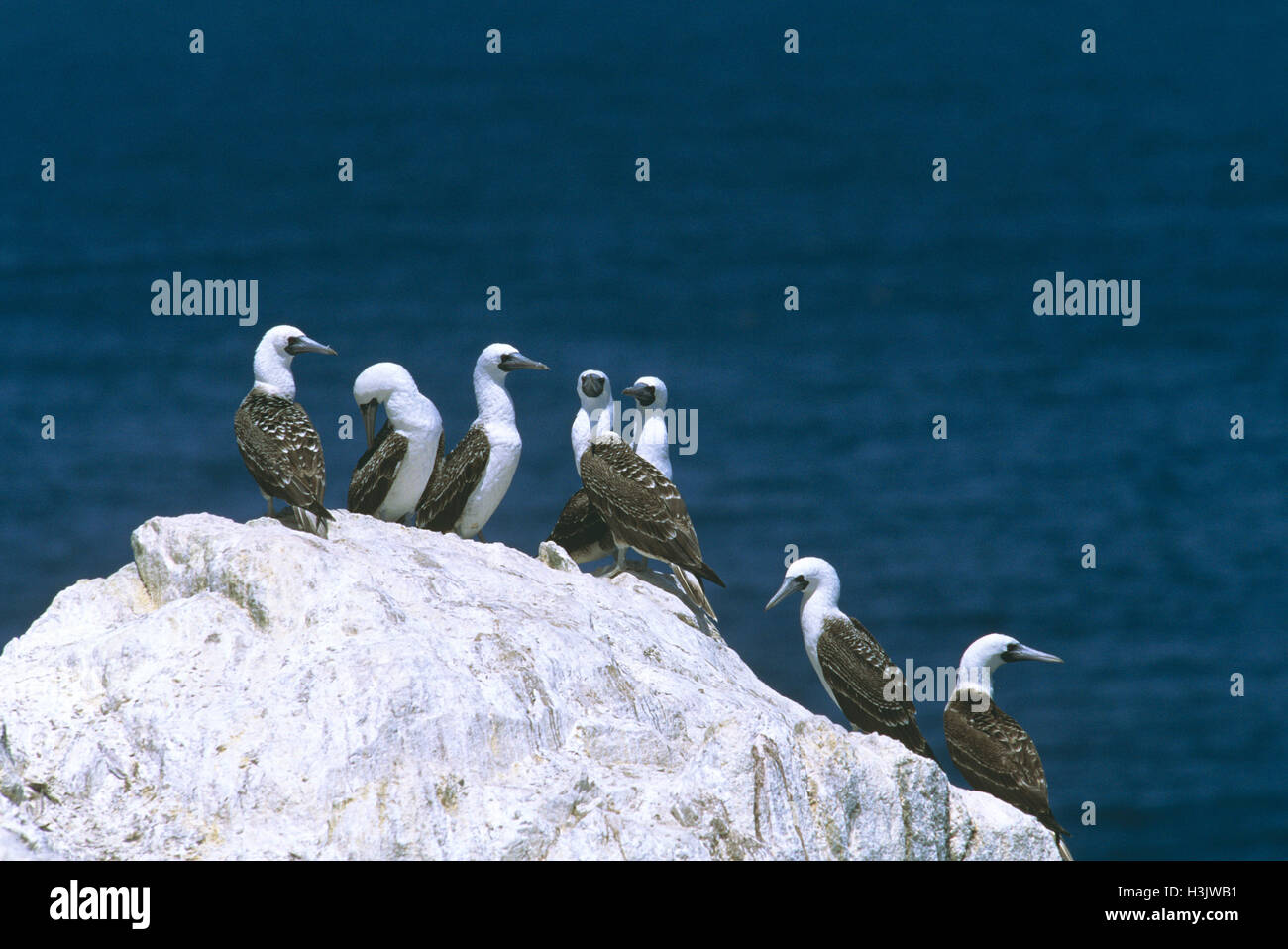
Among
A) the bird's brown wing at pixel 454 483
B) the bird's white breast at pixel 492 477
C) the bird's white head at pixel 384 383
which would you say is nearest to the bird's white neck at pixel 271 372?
the bird's white head at pixel 384 383

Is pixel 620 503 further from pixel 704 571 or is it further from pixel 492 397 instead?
pixel 492 397

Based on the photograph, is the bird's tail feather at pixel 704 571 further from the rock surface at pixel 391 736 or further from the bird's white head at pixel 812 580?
the bird's white head at pixel 812 580

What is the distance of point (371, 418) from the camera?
11836mm

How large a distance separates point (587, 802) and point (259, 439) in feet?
15.1

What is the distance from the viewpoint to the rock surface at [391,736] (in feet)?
23.1

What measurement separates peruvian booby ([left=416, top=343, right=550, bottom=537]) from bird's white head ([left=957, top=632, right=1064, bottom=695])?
4.71 metres

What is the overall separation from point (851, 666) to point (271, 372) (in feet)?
17.5

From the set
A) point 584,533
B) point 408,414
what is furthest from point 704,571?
point 408,414

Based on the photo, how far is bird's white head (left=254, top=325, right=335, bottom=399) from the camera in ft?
37.7

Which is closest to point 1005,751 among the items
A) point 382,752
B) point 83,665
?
point 382,752

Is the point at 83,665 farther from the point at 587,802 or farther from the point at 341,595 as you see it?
the point at 587,802

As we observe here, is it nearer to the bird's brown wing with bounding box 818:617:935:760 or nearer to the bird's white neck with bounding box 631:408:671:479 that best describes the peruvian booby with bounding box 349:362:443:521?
the bird's white neck with bounding box 631:408:671:479

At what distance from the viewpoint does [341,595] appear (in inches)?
317

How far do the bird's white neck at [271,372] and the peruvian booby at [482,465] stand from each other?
4.61 feet
